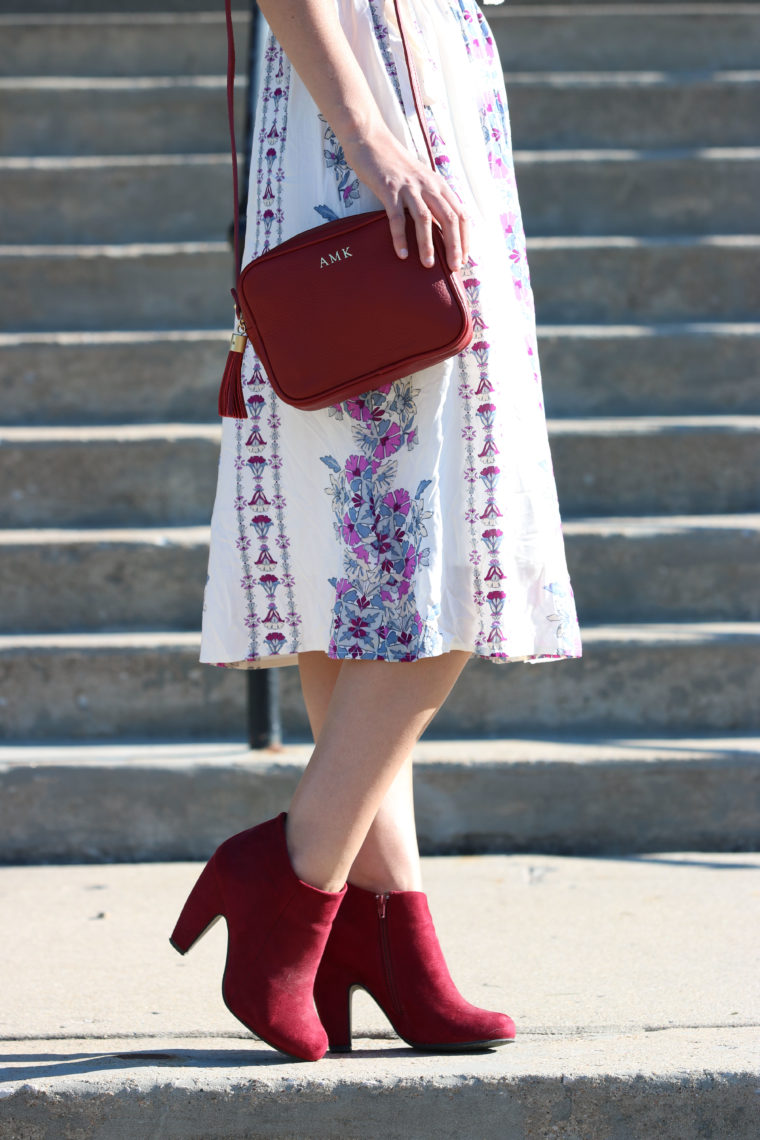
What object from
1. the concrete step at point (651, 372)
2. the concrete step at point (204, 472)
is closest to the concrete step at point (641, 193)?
the concrete step at point (651, 372)

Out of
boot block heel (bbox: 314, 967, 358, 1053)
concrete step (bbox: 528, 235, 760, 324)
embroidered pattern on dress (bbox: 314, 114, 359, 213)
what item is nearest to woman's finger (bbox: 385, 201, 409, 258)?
embroidered pattern on dress (bbox: 314, 114, 359, 213)

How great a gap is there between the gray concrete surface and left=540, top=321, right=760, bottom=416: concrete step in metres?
1.39

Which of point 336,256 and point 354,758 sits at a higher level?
point 336,256

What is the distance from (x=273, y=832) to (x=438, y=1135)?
0.40 m

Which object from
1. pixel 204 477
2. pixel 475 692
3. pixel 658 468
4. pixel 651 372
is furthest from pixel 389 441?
pixel 651 372

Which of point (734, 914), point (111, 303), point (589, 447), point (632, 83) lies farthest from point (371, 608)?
point (632, 83)

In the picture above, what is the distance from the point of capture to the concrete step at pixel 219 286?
11.5ft

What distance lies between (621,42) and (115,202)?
186cm

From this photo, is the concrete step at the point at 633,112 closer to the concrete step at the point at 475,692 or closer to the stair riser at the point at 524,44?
the stair riser at the point at 524,44

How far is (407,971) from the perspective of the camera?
149 centimetres

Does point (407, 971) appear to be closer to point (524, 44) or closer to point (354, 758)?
point (354, 758)

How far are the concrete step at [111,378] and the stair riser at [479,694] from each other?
2.79 feet

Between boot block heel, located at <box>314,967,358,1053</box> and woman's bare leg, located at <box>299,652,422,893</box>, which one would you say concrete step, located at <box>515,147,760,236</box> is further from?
boot block heel, located at <box>314,967,358,1053</box>

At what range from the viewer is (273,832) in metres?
1.45
